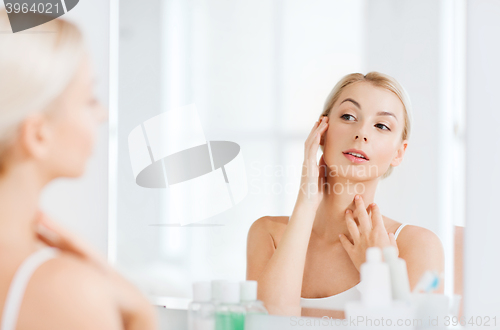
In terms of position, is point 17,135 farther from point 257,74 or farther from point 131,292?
point 257,74

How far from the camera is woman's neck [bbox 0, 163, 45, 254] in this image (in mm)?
772

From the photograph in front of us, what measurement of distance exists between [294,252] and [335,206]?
0.12 m

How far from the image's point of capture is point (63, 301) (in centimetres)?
71

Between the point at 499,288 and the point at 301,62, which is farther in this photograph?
the point at 301,62

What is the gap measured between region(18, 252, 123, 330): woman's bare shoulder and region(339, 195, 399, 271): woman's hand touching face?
16.8 inches

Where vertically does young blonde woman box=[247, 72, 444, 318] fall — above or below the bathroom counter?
above

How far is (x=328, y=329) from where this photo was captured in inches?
32.6

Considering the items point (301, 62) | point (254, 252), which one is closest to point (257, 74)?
point (301, 62)

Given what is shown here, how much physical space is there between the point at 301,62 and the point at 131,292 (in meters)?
0.52

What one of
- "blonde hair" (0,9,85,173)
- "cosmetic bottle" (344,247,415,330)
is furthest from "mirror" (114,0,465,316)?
"blonde hair" (0,9,85,173)

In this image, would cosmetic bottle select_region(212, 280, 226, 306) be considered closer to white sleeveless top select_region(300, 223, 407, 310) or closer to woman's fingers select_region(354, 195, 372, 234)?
white sleeveless top select_region(300, 223, 407, 310)

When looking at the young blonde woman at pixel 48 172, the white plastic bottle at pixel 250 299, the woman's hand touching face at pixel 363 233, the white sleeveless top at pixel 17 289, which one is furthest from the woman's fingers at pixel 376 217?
the white sleeveless top at pixel 17 289

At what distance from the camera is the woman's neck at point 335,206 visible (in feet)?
2.79

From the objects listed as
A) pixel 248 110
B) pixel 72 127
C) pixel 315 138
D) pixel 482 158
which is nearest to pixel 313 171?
pixel 315 138
